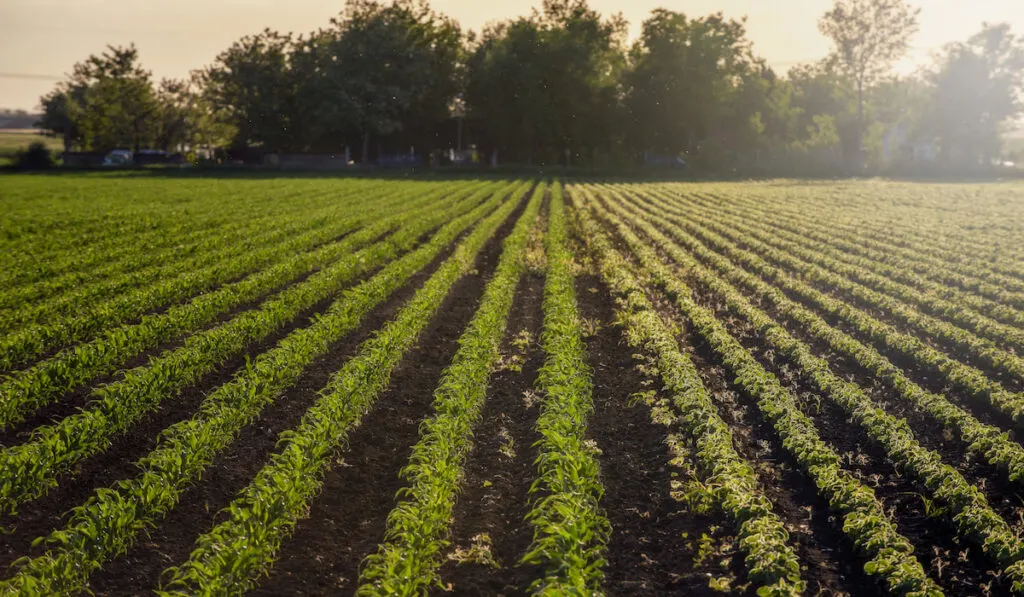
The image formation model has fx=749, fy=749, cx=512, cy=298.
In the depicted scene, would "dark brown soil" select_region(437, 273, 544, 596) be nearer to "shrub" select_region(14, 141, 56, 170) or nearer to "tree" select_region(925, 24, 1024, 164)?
"shrub" select_region(14, 141, 56, 170)

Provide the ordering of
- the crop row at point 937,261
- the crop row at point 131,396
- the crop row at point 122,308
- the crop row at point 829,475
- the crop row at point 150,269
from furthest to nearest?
the crop row at point 937,261 < the crop row at point 150,269 < the crop row at point 122,308 < the crop row at point 131,396 < the crop row at point 829,475

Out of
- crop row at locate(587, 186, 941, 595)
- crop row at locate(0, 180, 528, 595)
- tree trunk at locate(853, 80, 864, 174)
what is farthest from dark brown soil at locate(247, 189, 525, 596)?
tree trunk at locate(853, 80, 864, 174)

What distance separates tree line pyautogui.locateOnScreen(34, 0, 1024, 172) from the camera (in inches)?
3152

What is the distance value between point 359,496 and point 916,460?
19.4 feet

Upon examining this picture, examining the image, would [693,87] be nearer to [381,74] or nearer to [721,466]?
[381,74]

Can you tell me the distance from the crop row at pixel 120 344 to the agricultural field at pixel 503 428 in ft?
0.18

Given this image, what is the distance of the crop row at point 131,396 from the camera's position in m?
6.99

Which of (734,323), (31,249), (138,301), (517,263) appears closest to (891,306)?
(734,323)

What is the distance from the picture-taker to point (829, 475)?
7582 mm

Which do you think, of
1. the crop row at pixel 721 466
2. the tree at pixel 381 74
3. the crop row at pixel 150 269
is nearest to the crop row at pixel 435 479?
the crop row at pixel 721 466

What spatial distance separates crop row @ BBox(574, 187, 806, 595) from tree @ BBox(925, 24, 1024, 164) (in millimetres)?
92925

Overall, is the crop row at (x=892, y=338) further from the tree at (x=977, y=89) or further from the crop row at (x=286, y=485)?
the tree at (x=977, y=89)

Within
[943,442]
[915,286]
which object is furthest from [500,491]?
[915,286]

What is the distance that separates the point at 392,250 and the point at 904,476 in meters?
16.6
